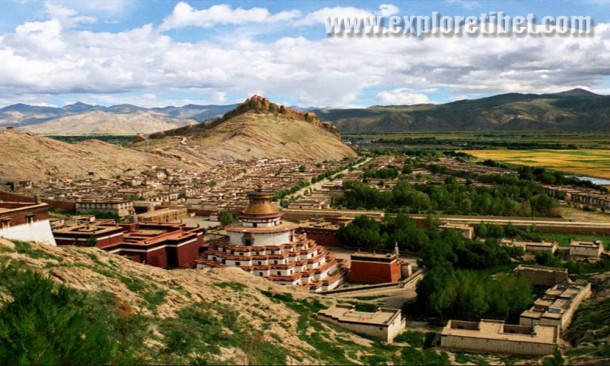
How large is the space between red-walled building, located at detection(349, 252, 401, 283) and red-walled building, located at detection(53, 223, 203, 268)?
1022cm

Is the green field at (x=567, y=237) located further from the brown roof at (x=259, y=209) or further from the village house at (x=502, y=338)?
the village house at (x=502, y=338)

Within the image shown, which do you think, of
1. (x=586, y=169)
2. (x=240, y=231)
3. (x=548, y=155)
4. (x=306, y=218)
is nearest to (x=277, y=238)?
(x=240, y=231)

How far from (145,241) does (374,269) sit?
13460mm

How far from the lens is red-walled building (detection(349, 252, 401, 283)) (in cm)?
3412

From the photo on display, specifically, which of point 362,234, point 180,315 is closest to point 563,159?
point 362,234

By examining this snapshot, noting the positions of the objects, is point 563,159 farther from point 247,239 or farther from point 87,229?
point 87,229

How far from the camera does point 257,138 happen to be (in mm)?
136000

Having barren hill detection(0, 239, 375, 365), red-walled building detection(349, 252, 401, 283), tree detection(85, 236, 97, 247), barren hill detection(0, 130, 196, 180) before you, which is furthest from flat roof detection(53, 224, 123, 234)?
barren hill detection(0, 130, 196, 180)

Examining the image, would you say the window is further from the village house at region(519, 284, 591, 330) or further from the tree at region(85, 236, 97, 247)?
the village house at region(519, 284, 591, 330)

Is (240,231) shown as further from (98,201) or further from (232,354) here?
(98,201)

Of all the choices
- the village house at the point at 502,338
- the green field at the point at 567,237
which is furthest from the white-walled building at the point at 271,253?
the green field at the point at 567,237

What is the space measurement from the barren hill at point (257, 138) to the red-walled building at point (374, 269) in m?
84.6

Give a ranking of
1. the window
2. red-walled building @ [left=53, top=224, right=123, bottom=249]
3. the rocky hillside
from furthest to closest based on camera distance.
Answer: the window
red-walled building @ [left=53, top=224, right=123, bottom=249]
the rocky hillside

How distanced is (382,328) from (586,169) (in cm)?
8476
